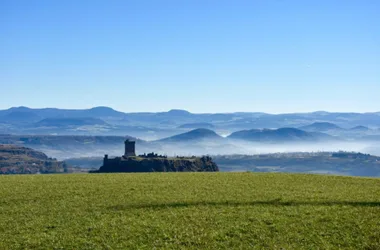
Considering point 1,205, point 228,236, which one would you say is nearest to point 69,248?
point 228,236

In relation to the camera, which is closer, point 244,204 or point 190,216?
point 190,216

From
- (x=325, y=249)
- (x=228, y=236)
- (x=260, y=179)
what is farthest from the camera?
(x=260, y=179)

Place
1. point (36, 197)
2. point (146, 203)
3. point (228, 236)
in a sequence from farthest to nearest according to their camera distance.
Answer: point (36, 197) < point (146, 203) < point (228, 236)

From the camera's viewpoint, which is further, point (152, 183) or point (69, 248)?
point (152, 183)

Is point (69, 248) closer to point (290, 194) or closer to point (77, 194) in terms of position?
point (77, 194)

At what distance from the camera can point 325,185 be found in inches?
1490

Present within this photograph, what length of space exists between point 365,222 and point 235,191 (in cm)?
1165

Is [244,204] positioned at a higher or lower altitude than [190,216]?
higher

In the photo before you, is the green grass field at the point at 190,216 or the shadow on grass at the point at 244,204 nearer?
the green grass field at the point at 190,216

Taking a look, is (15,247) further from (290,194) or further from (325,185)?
(325,185)

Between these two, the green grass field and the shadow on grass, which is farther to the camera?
the shadow on grass

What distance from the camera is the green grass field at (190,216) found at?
21.5 m

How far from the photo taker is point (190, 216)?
1012 inches

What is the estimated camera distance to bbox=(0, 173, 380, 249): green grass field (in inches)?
845
